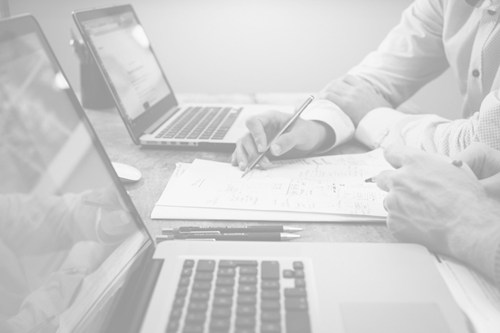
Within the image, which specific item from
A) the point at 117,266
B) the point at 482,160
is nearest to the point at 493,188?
the point at 482,160

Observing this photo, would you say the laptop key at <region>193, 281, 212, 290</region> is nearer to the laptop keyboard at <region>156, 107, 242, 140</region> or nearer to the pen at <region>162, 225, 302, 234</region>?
the pen at <region>162, 225, 302, 234</region>

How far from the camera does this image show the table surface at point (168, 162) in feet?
2.02

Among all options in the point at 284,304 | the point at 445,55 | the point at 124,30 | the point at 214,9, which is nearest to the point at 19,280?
the point at 284,304

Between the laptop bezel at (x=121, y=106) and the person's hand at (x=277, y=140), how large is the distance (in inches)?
10.1

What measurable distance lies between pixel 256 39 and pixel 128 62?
104 cm

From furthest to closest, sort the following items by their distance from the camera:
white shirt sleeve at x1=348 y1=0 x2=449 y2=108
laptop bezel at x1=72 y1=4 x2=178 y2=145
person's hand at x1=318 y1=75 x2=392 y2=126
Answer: white shirt sleeve at x1=348 y1=0 x2=449 y2=108 → person's hand at x1=318 y1=75 x2=392 y2=126 → laptop bezel at x1=72 y1=4 x2=178 y2=145

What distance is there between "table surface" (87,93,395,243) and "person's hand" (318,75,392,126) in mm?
103

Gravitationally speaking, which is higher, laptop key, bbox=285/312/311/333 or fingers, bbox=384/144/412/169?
laptop key, bbox=285/312/311/333

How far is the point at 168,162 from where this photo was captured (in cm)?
90

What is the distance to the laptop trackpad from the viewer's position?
404mm

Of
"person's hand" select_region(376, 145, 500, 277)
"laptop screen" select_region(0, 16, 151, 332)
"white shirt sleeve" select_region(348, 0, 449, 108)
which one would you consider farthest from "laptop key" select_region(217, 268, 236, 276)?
"white shirt sleeve" select_region(348, 0, 449, 108)

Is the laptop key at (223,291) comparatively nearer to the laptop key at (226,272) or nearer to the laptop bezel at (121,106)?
the laptop key at (226,272)

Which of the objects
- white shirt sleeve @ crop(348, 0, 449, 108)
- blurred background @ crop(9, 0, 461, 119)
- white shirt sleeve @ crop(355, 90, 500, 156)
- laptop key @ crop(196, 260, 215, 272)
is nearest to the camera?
laptop key @ crop(196, 260, 215, 272)

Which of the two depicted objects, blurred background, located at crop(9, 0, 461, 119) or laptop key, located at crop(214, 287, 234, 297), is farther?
blurred background, located at crop(9, 0, 461, 119)
